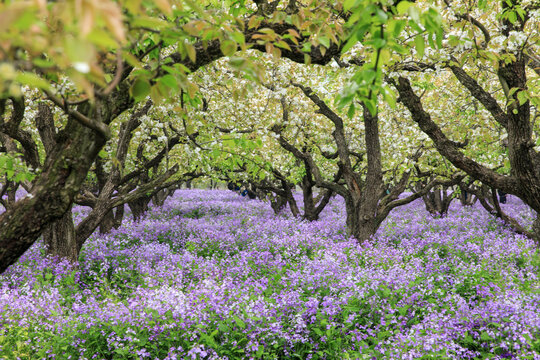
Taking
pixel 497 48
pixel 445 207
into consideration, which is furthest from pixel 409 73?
pixel 445 207

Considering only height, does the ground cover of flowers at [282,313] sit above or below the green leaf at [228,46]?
below

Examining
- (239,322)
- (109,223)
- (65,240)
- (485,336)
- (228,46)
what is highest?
(228,46)

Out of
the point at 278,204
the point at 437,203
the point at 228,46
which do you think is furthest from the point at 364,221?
the point at 437,203

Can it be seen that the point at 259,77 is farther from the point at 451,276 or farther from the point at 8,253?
the point at 451,276

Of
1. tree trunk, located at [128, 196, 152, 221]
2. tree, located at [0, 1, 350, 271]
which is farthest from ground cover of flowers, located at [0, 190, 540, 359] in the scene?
tree trunk, located at [128, 196, 152, 221]

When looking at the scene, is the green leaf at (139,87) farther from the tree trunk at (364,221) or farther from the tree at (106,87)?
the tree trunk at (364,221)

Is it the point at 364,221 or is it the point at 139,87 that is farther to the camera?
the point at 364,221

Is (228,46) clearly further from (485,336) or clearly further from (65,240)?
(65,240)

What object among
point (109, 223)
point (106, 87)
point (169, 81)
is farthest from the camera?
point (109, 223)

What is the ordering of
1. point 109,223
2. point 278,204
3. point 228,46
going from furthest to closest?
point 278,204, point 109,223, point 228,46

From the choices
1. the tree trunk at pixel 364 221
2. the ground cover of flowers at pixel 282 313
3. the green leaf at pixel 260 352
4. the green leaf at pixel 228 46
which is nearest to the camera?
the green leaf at pixel 228 46

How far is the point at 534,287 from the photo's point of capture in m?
7.36

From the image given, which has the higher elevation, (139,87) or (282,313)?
(139,87)

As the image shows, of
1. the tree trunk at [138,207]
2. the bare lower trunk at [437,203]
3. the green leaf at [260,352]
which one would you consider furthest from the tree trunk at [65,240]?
the bare lower trunk at [437,203]
